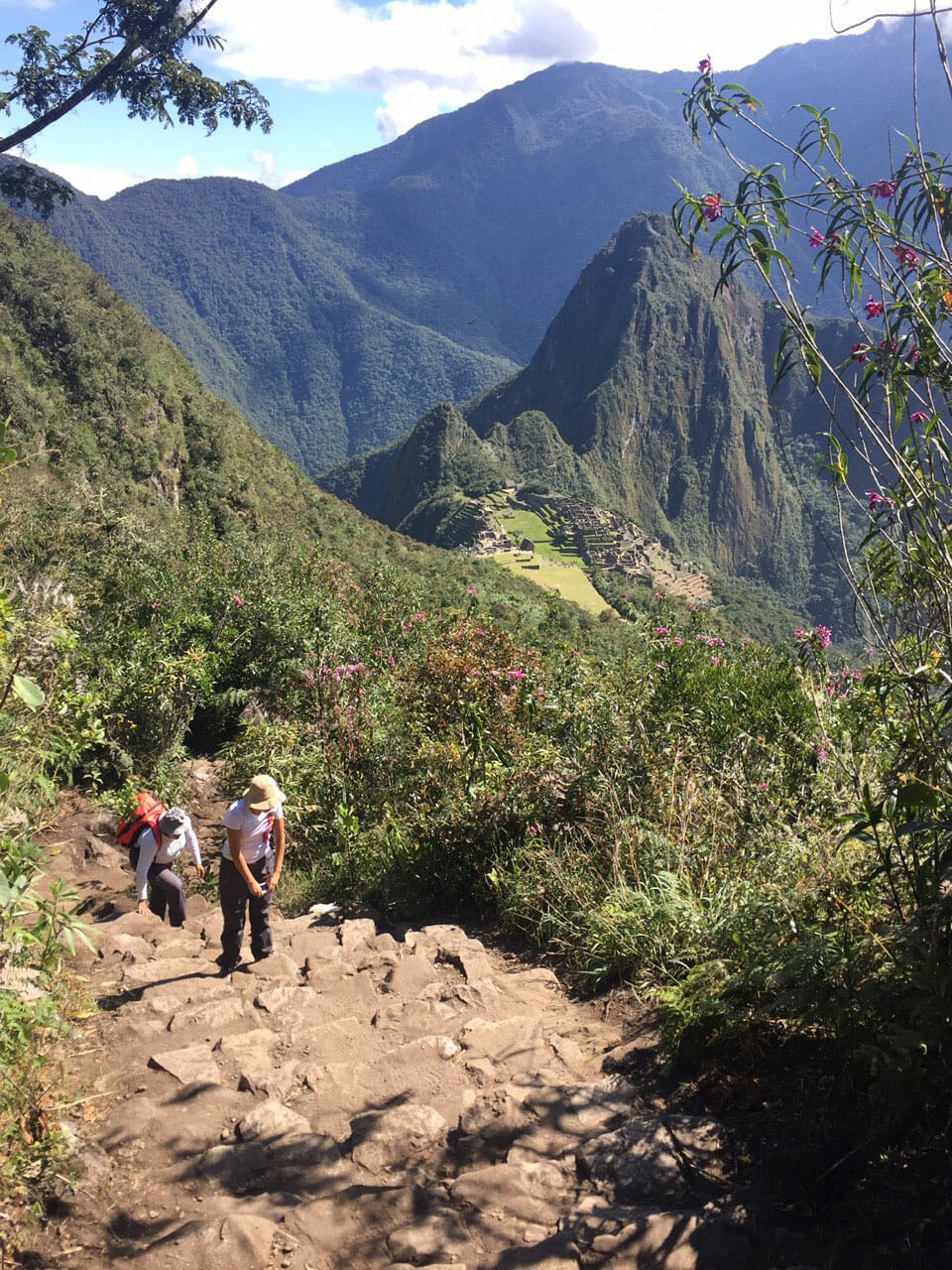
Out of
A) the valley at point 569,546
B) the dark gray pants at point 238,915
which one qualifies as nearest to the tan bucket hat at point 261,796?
the dark gray pants at point 238,915

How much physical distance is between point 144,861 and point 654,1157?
3.55 m

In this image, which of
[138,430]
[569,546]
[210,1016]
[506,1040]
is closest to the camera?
[506,1040]

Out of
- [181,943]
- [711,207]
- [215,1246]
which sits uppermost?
[711,207]

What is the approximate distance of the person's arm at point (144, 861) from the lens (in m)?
5.06

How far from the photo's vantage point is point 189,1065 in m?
3.27

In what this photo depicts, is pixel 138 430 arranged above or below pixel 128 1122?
above

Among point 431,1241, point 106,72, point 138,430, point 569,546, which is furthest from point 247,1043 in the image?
point 569,546

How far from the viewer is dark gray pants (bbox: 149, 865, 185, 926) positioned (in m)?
5.16

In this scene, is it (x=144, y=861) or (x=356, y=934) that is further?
(x=144, y=861)

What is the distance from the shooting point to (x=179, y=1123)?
292 cm

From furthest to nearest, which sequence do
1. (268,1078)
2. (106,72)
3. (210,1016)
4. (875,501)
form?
(106,72) < (210,1016) < (268,1078) < (875,501)

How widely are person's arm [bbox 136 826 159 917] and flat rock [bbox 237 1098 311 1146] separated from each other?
7.75 feet

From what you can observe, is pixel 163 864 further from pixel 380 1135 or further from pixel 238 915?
pixel 380 1135

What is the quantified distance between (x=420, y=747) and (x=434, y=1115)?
312cm
